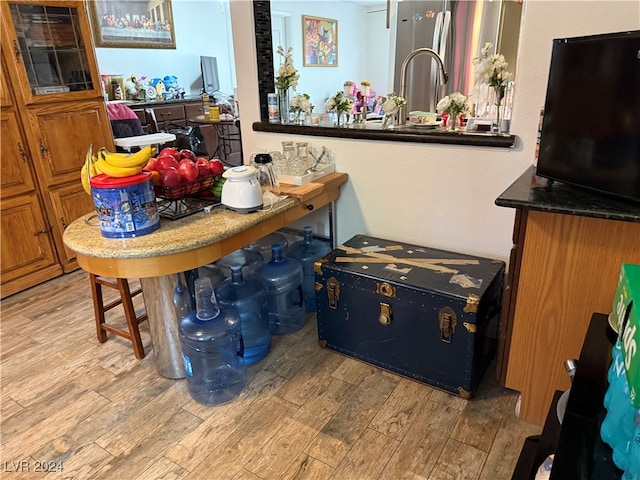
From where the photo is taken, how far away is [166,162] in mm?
1860

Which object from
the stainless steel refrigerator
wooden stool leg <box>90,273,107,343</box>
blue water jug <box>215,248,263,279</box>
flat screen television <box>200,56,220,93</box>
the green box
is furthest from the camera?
flat screen television <box>200,56,220,93</box>

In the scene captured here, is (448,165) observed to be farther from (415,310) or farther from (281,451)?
(281,451)

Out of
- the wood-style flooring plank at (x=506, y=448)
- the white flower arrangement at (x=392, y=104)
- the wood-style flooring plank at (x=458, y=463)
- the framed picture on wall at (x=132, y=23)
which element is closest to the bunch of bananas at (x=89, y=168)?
the white flower arrangement at (x=392, y=104)

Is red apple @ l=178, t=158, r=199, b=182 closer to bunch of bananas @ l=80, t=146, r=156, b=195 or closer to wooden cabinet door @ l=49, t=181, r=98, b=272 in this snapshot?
bunch of bananas @ l=80, t=146, r=156, b=195

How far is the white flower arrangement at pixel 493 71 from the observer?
1894 millimetres

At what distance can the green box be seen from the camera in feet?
2.26

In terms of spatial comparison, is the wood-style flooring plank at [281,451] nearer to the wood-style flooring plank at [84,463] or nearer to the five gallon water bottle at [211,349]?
the five gallon water bottle at [211,349]

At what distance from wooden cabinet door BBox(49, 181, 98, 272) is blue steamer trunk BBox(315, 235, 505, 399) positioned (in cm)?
187

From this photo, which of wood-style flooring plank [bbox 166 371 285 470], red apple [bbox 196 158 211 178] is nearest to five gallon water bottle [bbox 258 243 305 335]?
wood-style flooring plank [bbox 166 371 285 470]

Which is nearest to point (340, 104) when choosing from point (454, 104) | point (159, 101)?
point (454, 104)

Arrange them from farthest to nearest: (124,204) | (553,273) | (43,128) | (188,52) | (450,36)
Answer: (188,52), (450,36), (43,128), (124,204), (553,273)

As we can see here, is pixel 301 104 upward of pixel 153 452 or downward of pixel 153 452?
upward

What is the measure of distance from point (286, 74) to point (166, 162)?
104 cm

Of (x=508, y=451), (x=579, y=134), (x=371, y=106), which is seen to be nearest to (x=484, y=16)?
(x=371, y=106)
